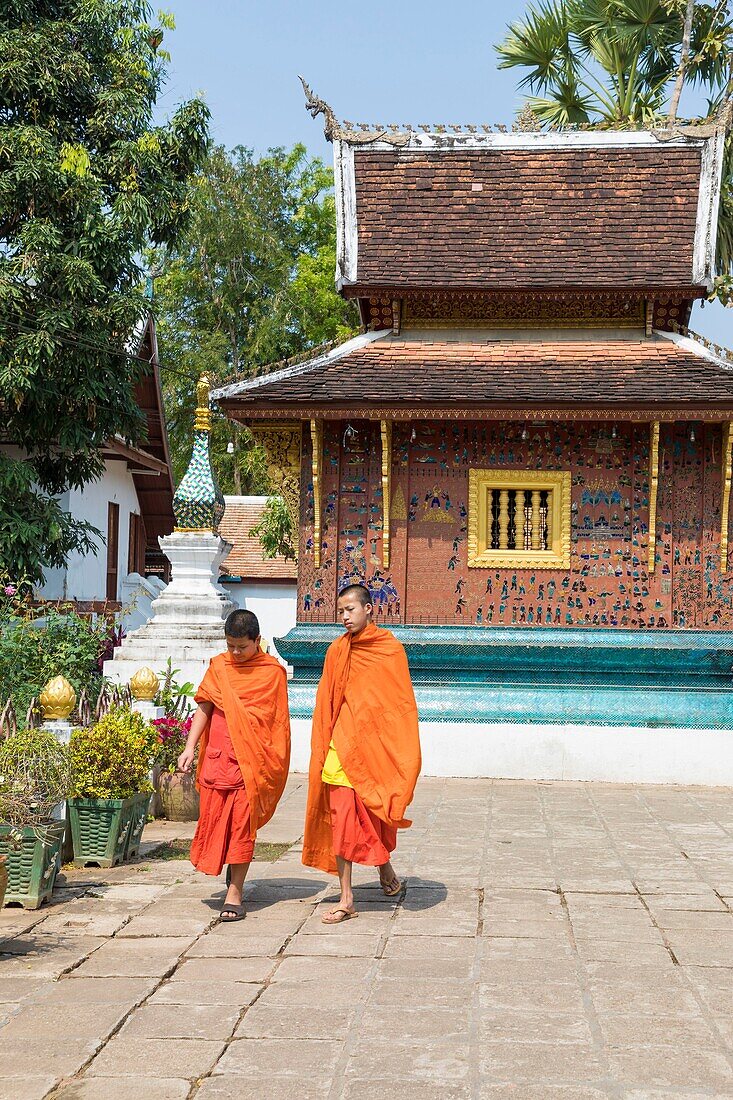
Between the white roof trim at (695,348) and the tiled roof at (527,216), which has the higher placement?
the tiled roof at (527,216)

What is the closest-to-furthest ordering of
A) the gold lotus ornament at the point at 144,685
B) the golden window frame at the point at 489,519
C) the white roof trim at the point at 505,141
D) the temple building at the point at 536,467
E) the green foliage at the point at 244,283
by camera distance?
the gold lotus ornament at the point at 144,685, the temple building at the point at 536,467, the golden window frame at the point at 489,519, the white roof trim at the point at 505,141, the green foliage at the point at 244,283

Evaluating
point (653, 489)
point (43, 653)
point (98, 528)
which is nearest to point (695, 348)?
point (653, 489)

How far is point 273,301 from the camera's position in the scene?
33.2 metres

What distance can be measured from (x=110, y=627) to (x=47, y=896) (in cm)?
801

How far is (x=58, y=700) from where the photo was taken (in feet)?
27.6

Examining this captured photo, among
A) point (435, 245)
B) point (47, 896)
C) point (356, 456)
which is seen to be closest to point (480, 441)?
point (356, 456)

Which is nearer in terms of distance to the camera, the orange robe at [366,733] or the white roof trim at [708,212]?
the orange robe at [366,733]

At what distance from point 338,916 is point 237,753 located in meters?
0.96

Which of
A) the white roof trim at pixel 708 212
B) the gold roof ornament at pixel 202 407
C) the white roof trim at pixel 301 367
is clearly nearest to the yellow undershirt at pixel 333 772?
the white roof trim at pixel 301 367

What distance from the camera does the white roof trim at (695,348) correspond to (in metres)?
12.5

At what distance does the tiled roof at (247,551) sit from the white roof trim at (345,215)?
1502cm

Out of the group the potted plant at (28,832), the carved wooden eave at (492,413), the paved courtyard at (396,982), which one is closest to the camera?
the paved courtyard at (396,982)

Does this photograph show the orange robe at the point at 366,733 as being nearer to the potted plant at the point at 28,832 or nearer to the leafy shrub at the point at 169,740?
the potted plant at the point at 28,832

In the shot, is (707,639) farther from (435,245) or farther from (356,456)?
(435,245)
